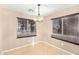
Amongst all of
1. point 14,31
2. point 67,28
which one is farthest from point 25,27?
point 67,28

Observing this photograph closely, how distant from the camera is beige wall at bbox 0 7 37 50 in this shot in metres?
1.82

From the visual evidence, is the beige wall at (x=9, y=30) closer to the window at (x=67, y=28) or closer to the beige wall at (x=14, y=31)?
the beige wall at (x=14, y=31)

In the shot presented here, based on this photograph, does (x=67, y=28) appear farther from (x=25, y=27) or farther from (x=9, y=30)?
(x=9, y=30)

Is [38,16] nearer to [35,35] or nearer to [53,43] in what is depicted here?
[35,35]

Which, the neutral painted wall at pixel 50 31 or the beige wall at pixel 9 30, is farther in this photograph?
the neutral painted wall at pixel 50 31

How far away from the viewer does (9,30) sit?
1.86 metres

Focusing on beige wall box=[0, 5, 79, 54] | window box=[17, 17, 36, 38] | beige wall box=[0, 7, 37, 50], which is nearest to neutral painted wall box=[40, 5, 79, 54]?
beige wall box=[0, 5, 79, 54]

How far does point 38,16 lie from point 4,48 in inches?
37.5

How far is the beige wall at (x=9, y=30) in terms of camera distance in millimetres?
1824

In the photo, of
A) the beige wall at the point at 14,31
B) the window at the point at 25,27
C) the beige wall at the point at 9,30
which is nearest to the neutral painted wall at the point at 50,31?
the beige wall at the point at 14,31

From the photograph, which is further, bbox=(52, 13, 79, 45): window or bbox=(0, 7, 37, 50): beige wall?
bbox=(52, 13, 79, 45): window

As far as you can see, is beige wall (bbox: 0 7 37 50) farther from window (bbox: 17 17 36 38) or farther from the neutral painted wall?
the neutral painted wall
